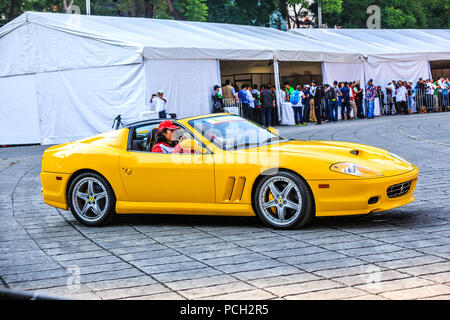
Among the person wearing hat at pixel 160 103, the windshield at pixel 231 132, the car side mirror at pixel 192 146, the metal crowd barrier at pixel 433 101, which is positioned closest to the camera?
the car side mirror at pixel 192 146

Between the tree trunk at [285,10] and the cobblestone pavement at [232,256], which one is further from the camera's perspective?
the tree trunk at [285,10]

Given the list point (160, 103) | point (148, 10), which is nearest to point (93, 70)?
point (160, 103)

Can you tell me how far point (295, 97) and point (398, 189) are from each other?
66.0 feet

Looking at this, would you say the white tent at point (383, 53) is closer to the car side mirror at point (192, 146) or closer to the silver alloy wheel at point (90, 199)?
the silver alloy wheel at point (90, 199)

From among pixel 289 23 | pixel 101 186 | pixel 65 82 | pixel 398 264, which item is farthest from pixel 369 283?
pixel 289 23

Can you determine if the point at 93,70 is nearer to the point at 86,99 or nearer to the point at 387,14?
the point at 86,99

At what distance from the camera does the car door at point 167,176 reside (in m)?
6.84

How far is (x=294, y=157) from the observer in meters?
6.54

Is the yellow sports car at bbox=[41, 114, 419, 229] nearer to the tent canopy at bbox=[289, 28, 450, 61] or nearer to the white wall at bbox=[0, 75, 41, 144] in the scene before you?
the white wall at bbox=[0, 75, 41, 144]

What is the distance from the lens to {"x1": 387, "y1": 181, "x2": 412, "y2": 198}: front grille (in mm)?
6457

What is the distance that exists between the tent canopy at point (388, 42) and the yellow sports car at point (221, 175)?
24.1 m

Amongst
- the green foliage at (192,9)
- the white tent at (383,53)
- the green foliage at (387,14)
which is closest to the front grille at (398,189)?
the white tent at (383,53)

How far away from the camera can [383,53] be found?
102 ft

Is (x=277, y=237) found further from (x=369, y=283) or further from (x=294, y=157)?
(x=369, y=283)
